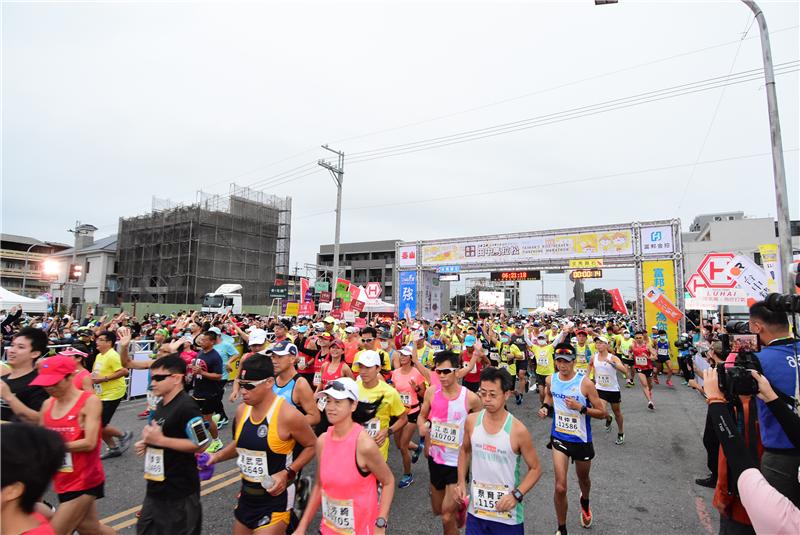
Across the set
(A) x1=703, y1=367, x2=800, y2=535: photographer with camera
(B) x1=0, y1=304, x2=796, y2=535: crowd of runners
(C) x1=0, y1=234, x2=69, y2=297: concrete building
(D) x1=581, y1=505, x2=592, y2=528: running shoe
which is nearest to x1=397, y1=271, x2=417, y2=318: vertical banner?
(B) x1=0, y1=304, x2=796, y2=535: crowd of runners

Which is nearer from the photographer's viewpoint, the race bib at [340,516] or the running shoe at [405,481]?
the race bib at [340,516]

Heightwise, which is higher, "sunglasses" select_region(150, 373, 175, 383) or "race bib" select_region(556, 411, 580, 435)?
"sunglasses" select_region(150, 373, 175, 383)

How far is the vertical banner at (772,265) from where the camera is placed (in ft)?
30.1

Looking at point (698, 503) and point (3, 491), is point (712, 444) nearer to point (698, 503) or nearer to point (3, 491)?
point (698, 503)

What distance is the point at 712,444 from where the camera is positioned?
516cm

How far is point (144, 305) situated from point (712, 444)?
4280cm

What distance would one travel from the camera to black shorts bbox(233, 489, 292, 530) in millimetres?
3250

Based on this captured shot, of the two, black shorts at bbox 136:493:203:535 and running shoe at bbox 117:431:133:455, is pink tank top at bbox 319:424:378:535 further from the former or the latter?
running shoe at bbox 117:431:133:455

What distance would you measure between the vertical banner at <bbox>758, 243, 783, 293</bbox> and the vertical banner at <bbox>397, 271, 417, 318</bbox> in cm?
2013

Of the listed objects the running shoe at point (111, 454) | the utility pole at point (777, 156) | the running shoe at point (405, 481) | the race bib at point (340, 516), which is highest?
the utility pole at point (777, 156)

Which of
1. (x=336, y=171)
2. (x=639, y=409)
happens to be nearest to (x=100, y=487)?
(x=639, y=409)

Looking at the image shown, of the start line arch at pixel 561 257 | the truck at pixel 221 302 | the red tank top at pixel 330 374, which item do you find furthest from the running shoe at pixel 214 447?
the truck at pixel 221 302

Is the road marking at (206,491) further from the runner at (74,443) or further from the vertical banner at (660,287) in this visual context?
the vertical banner at (660,287)

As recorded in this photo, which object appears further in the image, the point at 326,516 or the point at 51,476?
the point at 326,516
